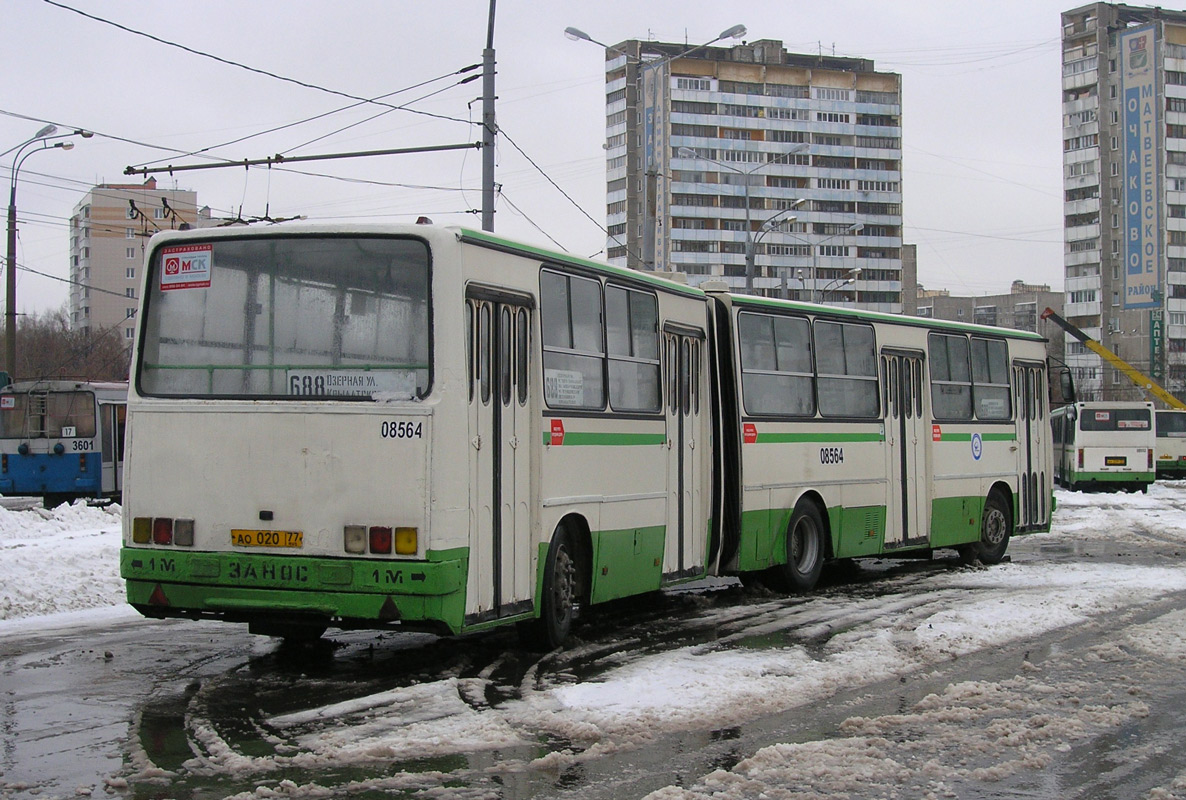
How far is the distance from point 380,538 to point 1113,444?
35.9 meters

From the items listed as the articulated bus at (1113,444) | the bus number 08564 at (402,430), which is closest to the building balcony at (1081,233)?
the articulated bus at (1113,444)

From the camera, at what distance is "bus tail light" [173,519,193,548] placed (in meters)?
8.81

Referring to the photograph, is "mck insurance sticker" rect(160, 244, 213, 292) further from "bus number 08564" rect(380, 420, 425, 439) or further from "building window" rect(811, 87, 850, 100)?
"building window" rect(811, 87, 850, 100)

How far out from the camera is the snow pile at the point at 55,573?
1227 cm

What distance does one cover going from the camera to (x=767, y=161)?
116m

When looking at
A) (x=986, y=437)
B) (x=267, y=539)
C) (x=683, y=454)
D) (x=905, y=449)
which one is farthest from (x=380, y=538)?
(x=986, y=437)

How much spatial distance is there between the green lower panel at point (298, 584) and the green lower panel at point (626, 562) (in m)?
2.15

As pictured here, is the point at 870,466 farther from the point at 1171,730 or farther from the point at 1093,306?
the point at 1093,306

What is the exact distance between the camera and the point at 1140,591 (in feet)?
45.2

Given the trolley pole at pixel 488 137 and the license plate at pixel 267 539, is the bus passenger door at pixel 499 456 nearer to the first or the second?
the license plate at pixel 267 539

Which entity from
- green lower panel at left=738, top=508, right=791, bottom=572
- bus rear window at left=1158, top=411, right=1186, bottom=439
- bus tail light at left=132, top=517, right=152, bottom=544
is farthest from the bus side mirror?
bus rear window at left=1158, top=411, right=1186, bottom=439

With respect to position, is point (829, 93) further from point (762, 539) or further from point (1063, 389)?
point (762, 539)

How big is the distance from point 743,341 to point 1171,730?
21.2ft

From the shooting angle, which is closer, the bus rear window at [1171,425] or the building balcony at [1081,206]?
the bus rear window at [1171,425]
